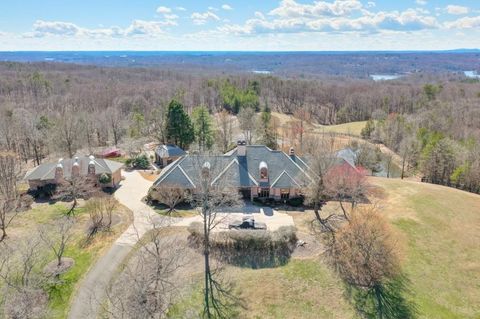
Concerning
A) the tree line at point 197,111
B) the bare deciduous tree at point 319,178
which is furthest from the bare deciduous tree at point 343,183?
the tree line at point 197,111

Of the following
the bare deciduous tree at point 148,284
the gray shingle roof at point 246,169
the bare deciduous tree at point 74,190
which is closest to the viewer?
the bare deciduous tree at point 148,284

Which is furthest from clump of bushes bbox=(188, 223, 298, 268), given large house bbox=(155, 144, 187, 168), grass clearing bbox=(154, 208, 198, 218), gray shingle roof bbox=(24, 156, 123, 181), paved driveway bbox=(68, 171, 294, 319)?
large house bbox=(155, 144, 187, 168)

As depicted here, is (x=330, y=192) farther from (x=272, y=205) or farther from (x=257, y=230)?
(x=257, y=230)

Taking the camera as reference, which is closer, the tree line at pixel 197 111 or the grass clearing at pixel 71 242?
the grass clearing at pixel 71 242

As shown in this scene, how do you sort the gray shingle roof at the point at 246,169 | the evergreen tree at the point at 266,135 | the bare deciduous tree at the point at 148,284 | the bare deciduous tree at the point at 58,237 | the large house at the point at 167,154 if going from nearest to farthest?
1. the bare deciduous tree at the point at 148,284
2. the bare deciduous tree at the point at 58,237
3. the gray shingle roof at the point at 246,169
4. the large house at the point at 167,154
5. the evergreen tree at the point at 266,135

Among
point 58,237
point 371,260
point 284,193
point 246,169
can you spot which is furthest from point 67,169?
point 371,260

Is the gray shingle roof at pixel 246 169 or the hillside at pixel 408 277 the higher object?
the gray shingle roof at pixel 246 169

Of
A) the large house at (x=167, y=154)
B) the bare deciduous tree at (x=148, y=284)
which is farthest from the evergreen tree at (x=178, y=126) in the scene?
the bare deciduous tree at (x=148, y=284)

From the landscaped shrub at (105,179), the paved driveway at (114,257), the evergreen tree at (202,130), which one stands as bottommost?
the paved driveway at (114,257)

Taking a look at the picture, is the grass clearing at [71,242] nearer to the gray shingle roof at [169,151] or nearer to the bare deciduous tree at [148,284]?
the bare deciduous tree at [148,284]
